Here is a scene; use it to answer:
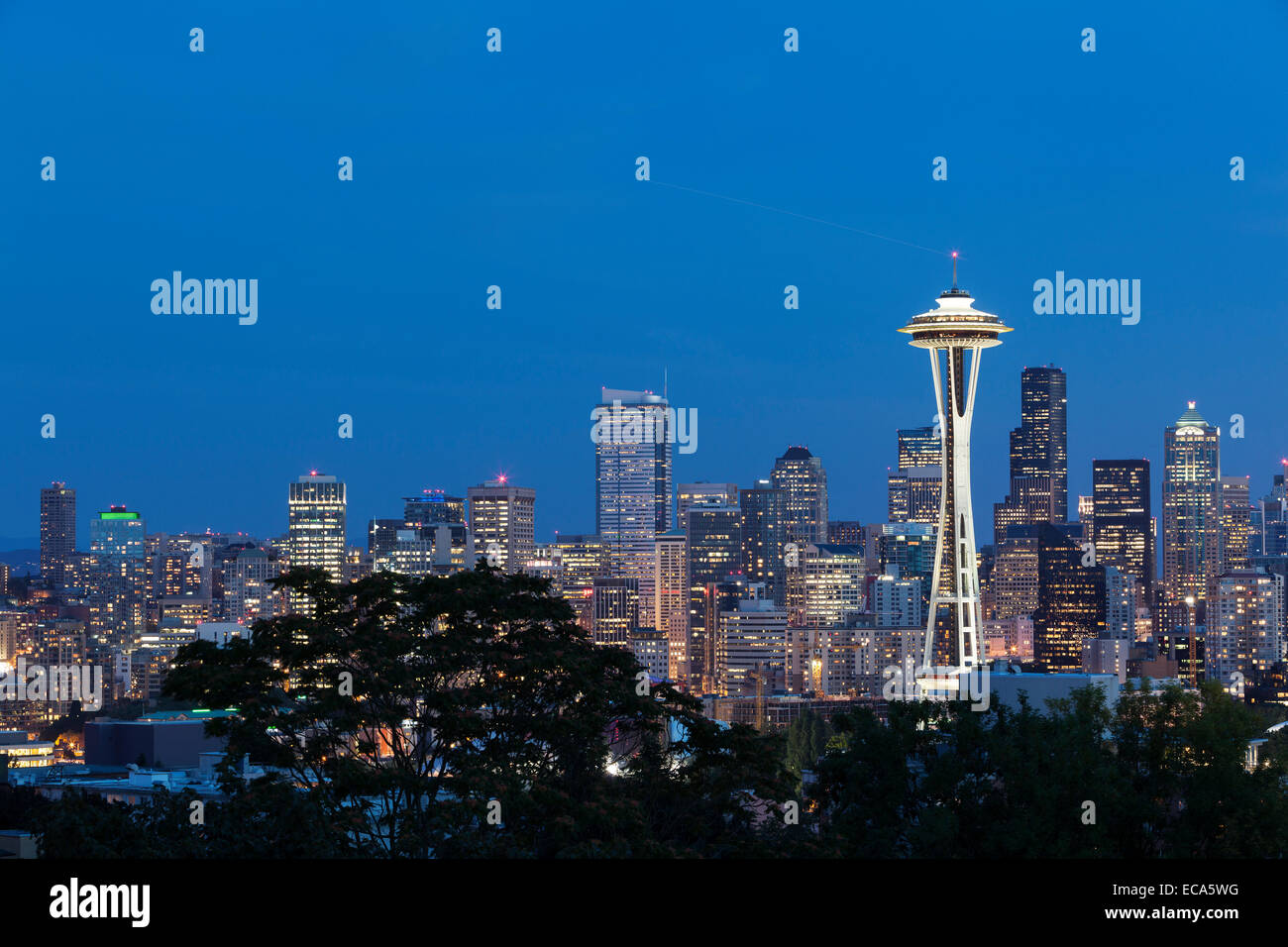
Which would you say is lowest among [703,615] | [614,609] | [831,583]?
[703,615]

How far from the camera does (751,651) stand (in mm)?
161750

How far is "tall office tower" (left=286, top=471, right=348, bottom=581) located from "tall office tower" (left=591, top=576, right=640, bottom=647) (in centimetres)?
2859

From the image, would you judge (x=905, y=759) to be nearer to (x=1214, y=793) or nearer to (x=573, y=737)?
(x=1214, y=793)

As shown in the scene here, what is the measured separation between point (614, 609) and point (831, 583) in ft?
111

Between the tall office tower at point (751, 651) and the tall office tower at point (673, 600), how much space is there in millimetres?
5181

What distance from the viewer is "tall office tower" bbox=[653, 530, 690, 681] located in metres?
168

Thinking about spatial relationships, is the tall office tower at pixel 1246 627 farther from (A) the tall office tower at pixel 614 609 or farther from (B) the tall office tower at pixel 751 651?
(A) the tall office tower at pixel 614 609

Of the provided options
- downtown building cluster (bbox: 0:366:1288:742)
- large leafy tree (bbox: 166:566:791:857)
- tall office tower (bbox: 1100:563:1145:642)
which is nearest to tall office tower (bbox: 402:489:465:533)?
downtown building cluster (bbox: 0:366:1288:742)

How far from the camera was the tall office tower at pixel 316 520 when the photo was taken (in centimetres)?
17025

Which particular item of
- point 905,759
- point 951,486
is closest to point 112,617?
point 951,486

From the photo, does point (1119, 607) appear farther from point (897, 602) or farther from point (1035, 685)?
point (1035, 685)

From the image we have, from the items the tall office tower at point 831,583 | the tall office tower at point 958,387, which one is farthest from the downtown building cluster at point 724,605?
the tall office tower at point 958,387

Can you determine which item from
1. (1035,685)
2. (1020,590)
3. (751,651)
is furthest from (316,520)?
(1035,685)
